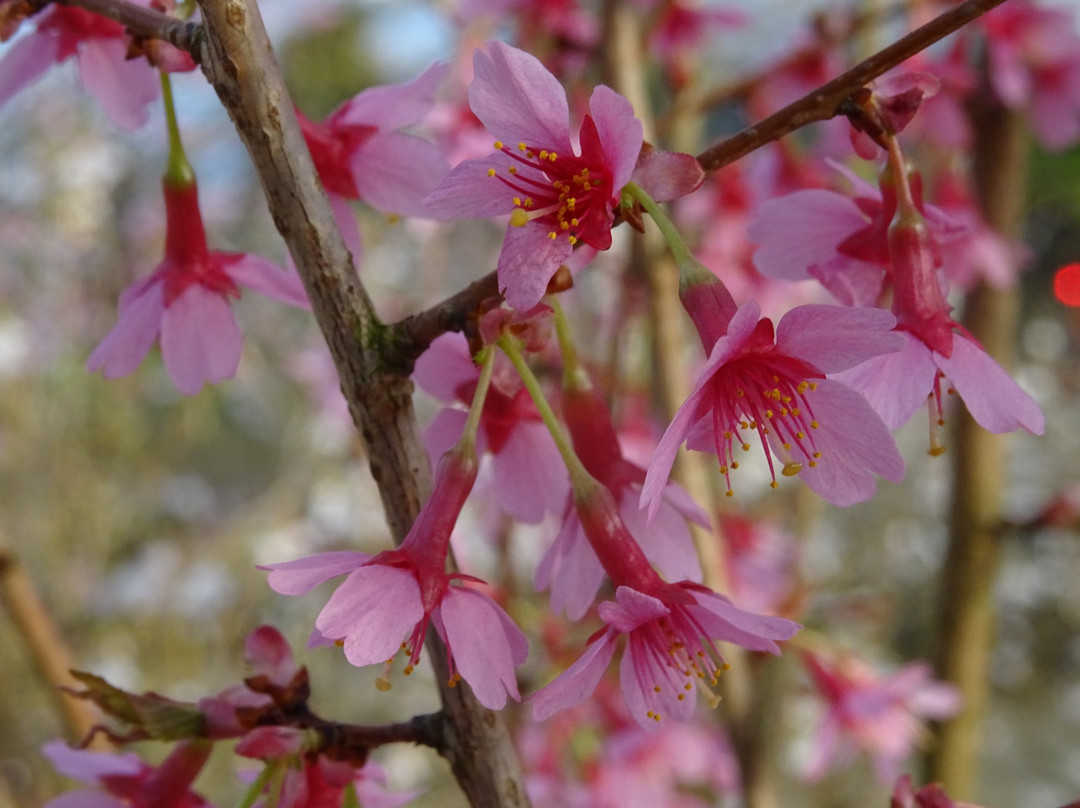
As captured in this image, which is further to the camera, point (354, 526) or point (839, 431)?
point (354, 526)

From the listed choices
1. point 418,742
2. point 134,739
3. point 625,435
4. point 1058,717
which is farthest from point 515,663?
point 1058,717

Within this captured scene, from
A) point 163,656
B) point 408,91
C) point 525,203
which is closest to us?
point 525,203

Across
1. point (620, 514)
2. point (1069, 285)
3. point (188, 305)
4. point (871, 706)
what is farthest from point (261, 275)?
point (1069, 285)

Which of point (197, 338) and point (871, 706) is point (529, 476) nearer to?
point (197, 338)

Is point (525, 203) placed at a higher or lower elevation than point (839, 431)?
higher

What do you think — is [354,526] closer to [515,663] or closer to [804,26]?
[804,26]

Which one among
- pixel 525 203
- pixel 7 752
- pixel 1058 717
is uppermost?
pixel 525 203

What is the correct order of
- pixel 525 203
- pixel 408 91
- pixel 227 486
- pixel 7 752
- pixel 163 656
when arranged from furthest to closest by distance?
pixel 227 486
pixel 163 656
pixel 7 752
pixel 408 91
pixel 525 203
